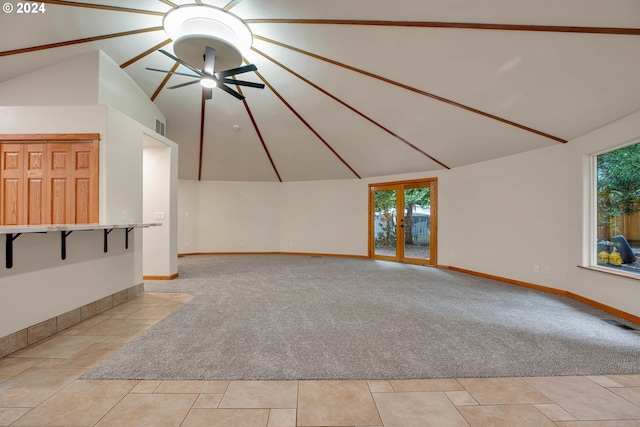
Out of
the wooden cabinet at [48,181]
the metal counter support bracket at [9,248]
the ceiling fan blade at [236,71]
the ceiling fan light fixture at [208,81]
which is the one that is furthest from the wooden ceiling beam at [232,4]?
the metal counter support bracket at [9,248]

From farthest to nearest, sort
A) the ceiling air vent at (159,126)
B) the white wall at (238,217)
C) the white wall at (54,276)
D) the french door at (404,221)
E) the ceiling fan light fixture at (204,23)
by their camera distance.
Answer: the white wall at (238,217), the french door at (404,221), the ceiling air vent at (159,126), the ceiling fan light fixture at (204,23), the white wall at (54,276)

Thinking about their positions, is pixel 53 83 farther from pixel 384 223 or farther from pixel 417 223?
pixel 417 223

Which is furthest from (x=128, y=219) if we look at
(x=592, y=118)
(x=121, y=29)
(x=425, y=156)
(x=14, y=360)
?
(x=592, y=118)

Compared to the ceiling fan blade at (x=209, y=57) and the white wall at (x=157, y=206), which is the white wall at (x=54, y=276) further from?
the ceiling fan blade at (x=209, y=57)

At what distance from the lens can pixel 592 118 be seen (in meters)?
3.45

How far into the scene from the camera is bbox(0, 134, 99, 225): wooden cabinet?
315 centimetres

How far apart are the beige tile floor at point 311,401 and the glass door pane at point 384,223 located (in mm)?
5245

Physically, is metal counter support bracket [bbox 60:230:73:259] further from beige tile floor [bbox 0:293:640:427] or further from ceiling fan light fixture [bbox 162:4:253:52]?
ceiling fan light fixture [bbox 162:4:253:52]

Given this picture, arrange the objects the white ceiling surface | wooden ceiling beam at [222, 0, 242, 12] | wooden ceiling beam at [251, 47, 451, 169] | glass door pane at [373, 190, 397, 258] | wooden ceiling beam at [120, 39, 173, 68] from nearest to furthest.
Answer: wooden ceiling beam at [222, 0, 242, 12], the white ceiling surface, wooden ceiling beam at [120, 39, 173, 68], wooden ceiling beam at [251, 47, 451, 169], glass door pane at [373, 190, 397, 258]

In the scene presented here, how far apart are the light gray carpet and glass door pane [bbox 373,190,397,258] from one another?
2.67 m

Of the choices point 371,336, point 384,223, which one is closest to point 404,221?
point 384,223

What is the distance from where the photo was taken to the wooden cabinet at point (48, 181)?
315 cm

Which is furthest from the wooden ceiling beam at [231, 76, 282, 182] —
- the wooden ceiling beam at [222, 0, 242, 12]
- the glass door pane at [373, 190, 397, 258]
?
the glass door pane at [373, 190, 397, 258]

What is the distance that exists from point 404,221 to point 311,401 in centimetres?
574
